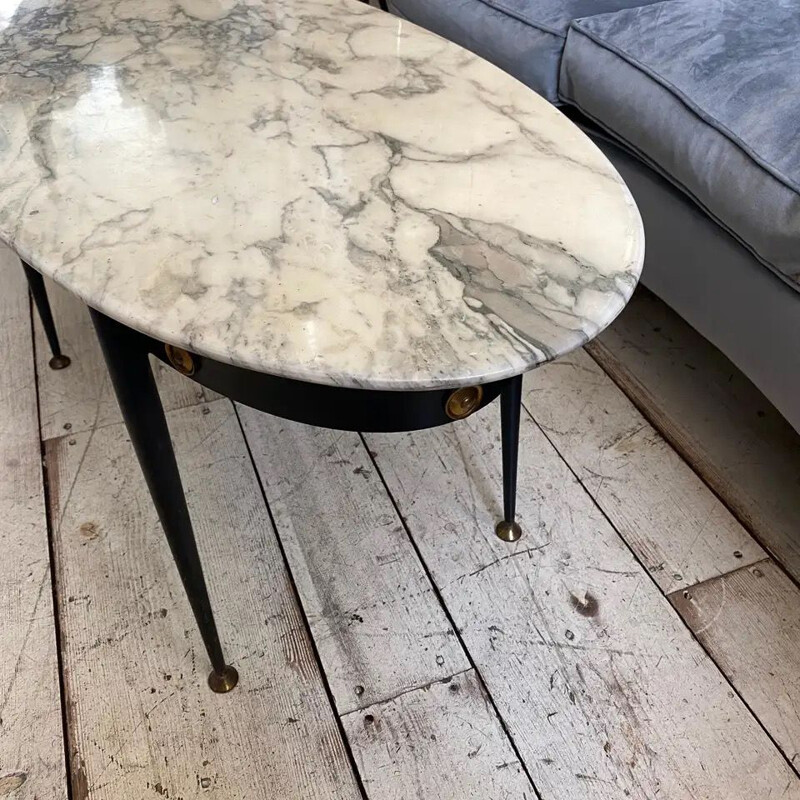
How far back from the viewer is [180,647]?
94cm

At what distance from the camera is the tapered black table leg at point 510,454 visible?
910 millimetres

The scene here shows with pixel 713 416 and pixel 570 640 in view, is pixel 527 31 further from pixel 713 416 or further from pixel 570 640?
pixel 570 640

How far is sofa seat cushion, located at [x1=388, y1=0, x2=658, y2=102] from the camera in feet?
4.02

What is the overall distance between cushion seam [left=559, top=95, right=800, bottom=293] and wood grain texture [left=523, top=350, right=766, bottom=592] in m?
0.32

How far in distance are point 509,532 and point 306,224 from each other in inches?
21.3

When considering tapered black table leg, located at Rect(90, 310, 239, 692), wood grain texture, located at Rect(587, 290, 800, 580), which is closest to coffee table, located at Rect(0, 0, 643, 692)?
tapered black table leg, located at Rect(90, 310, 239, 692)

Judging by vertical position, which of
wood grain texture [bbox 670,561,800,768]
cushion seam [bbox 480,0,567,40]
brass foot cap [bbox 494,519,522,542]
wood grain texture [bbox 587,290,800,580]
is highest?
cushion seam [bbox 480,0,567,40]

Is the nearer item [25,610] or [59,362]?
[25,610]

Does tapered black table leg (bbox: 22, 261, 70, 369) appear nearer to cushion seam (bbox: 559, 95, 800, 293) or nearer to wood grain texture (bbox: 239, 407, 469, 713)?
wood grain texture (bbox: 239, 407, 469, 713)

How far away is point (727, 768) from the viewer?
0.85 metres

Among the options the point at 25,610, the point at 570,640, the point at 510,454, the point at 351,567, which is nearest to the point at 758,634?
the point at 570,640

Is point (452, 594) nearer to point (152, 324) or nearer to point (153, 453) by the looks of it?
point (153, 453)

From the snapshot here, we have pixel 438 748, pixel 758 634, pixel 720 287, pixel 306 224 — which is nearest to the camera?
pixel 306 224

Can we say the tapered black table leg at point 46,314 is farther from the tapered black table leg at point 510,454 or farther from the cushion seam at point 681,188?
the cushion seam at point 681,188
